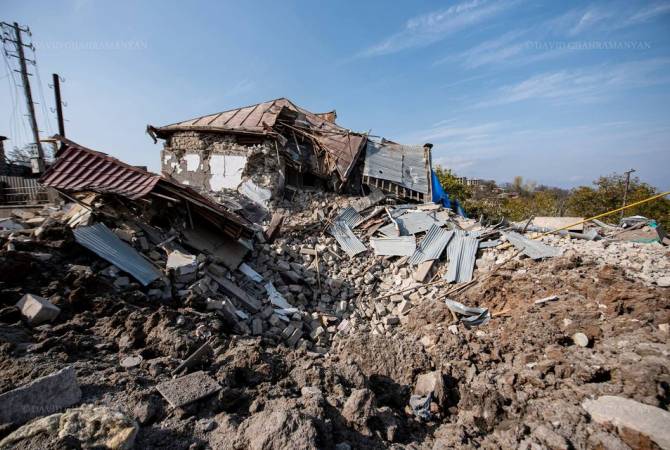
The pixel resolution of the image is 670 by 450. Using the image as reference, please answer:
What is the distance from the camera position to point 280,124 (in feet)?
37.2

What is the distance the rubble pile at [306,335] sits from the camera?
242 centimetres

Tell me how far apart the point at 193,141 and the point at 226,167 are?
75.2 inches

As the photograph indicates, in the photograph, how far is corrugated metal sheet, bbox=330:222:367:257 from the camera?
825 centimetres

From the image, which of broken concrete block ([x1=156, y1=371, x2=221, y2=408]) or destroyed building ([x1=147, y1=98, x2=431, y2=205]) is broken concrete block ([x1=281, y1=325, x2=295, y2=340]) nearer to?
broken concrete block ([x1=156, y1=371, x2=221, y2=408])

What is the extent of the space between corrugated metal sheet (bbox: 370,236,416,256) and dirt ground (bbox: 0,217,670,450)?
2992 millimetres

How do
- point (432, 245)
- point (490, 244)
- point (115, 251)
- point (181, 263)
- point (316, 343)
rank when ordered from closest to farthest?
point (115, 251), point (181, 263), point (316, 343), point (490, 244), point (432, 245)

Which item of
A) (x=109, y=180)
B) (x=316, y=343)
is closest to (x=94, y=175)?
(x=109, y=180)

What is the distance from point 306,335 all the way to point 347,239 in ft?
11.8

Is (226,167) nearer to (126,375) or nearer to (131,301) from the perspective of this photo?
(131,301)

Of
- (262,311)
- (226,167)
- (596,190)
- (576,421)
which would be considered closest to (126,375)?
(262,311)

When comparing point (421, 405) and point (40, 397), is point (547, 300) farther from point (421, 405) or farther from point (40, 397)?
point (40, 397)

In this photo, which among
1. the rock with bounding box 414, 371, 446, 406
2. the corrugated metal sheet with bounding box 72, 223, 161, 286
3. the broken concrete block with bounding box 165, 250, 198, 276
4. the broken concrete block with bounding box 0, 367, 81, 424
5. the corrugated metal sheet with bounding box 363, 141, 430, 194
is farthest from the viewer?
the corrugated metal sheet with bounding box 363, 141, 430, 194

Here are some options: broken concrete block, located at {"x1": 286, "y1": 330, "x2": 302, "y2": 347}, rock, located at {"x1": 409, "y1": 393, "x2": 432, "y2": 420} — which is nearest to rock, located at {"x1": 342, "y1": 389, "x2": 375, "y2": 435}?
rock, located at {"x1": 409, "y1": 393, "x2": 432, "y2": 420}

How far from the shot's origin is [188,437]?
7.29 ft
